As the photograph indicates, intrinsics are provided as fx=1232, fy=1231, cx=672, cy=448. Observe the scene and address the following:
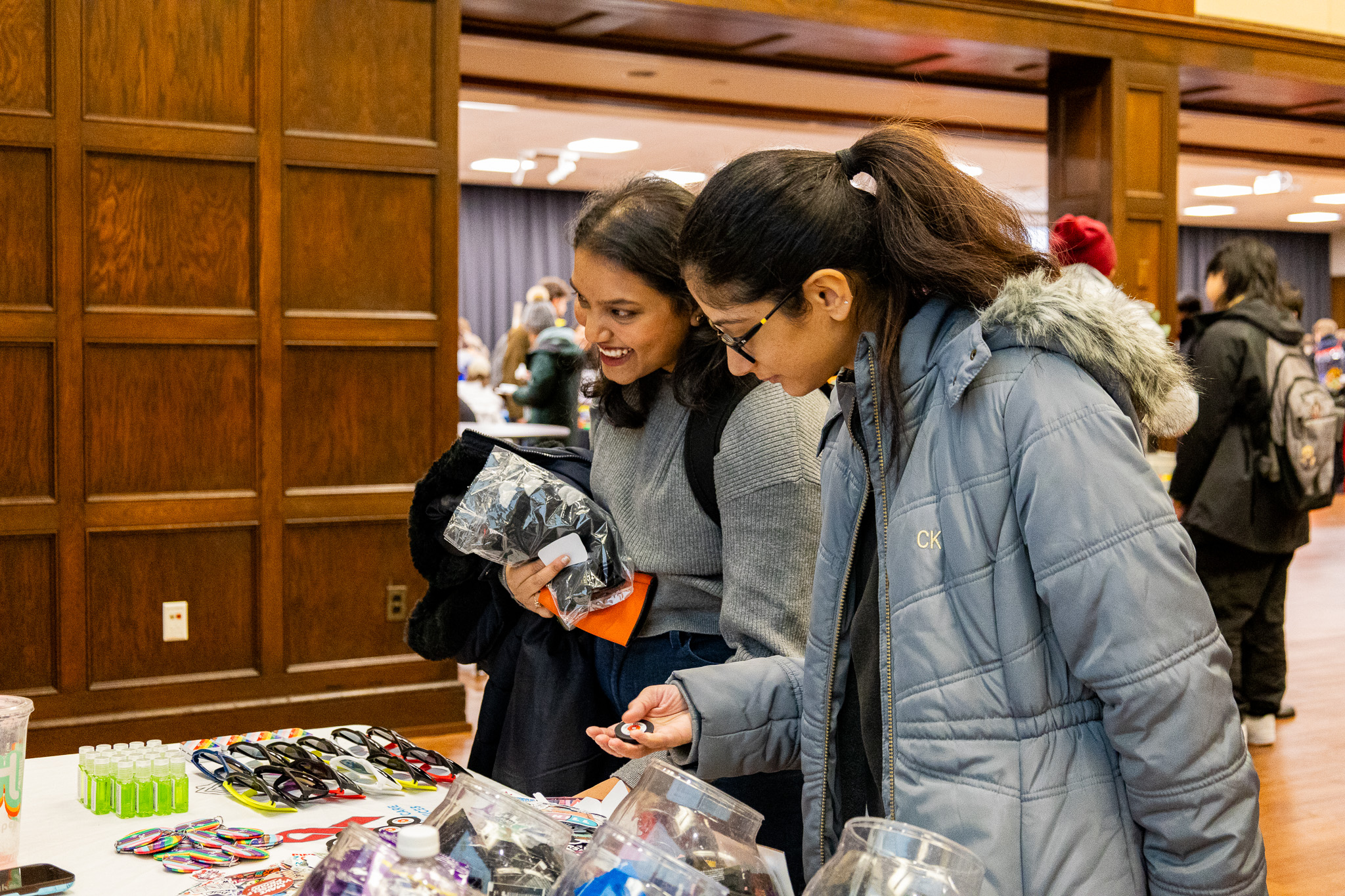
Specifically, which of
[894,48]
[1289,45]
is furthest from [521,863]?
[1289,45]

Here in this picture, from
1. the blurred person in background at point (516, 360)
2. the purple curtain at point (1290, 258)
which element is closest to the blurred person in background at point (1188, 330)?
the blurred person in background at point (516, 360)

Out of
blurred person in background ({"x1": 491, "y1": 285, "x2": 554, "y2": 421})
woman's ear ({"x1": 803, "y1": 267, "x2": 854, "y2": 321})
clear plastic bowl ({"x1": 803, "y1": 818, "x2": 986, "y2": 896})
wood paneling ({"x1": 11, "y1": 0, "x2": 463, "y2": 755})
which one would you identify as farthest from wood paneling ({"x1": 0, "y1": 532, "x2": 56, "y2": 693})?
blurred person in background ({"x1": 491, "y1": 285, "x2": 554, "y2": 421})

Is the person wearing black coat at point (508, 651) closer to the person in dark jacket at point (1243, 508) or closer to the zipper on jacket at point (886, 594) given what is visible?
the zipper on jacket at point (886, 594)

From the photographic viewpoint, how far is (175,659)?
3.95m

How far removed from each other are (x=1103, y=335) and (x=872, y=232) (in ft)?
0.83

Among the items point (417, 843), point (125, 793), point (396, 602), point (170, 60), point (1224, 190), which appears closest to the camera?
point (417, 843)

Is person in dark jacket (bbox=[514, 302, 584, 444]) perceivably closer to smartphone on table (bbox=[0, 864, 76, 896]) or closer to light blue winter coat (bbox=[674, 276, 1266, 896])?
smartphone on table (bbox=[0, 864, 76, 896])

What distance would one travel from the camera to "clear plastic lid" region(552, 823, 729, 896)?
852mm

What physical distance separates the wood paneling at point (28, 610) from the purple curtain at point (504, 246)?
12.2m

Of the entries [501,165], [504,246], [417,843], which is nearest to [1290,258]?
[504,246]

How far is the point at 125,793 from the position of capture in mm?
1480

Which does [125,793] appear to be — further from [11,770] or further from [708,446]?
[708,446]

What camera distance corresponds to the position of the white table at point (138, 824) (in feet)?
4.26

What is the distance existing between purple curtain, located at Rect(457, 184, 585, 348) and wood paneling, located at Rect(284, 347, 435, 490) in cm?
1180
